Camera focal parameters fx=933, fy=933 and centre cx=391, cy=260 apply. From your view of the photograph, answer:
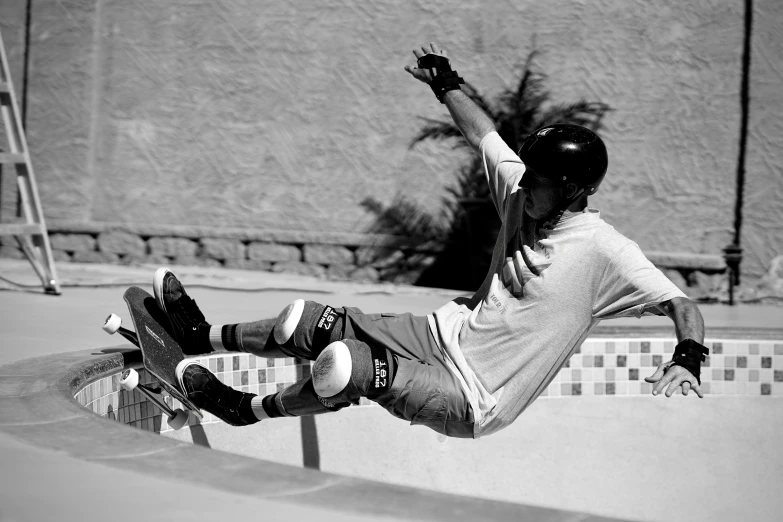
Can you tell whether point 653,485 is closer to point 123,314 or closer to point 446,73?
point 446,73

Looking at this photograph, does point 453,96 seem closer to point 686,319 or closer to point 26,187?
point 686,319

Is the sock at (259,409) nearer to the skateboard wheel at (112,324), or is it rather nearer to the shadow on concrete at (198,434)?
the skateboard wheel at (112,324)

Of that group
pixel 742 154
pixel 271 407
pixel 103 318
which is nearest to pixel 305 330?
pixel 271 407

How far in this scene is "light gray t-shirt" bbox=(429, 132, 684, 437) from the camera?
2.76m

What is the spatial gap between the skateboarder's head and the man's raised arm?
0.40 meters

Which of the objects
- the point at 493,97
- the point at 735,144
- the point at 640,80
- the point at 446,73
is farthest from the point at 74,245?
the point at 446,73

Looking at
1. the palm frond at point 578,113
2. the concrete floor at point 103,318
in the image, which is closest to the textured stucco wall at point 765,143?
the concrete floor at point 103,318

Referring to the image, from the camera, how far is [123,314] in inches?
204

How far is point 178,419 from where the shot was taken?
3131 millimetres

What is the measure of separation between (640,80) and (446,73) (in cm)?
492

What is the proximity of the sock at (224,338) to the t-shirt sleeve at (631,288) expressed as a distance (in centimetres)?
121

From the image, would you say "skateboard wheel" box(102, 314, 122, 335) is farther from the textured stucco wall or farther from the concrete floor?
the textured stucco wall

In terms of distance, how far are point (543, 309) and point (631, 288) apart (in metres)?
0.27

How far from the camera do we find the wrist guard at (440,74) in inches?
130
